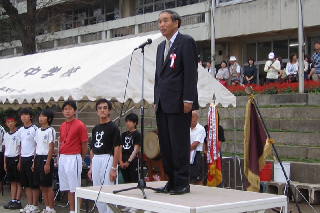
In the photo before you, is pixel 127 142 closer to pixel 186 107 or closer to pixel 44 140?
pixel 44 140

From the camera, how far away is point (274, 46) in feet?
67.0

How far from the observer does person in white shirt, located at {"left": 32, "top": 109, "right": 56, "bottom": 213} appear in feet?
25.5

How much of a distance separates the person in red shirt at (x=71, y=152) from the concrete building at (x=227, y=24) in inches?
486

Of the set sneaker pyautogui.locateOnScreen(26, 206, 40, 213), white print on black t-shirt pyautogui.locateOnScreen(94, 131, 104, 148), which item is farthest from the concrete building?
white print on black t-shirt pyautogui.locateOnScreen(94, 131, 104, 148)

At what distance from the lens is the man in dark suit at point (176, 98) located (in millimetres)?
4781

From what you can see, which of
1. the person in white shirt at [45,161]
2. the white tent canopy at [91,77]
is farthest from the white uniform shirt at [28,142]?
the white tent canopy at [91,77]

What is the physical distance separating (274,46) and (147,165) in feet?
42.0

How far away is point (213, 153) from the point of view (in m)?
8.80

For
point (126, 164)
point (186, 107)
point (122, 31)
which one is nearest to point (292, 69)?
point (126, 164)

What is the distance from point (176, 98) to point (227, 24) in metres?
16.0

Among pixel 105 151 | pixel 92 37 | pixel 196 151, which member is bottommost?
pixel 196 151

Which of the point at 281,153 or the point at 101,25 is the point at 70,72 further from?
the point at 101,25

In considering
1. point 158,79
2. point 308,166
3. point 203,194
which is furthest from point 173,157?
point 308,166

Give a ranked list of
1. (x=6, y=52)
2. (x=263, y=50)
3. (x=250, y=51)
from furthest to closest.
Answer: (x=6, y=52) → (x=250, y=51) → (x=263, y=50)
